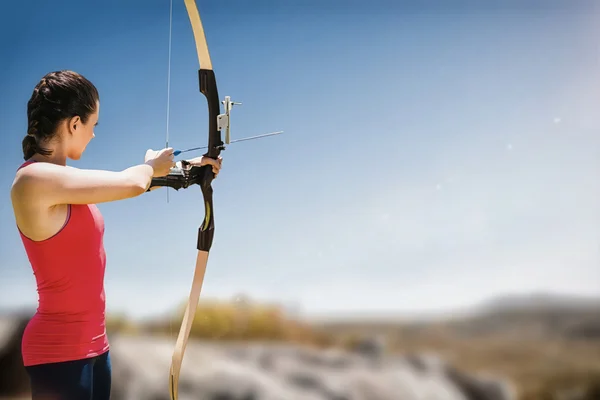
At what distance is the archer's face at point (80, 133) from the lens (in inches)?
36.2

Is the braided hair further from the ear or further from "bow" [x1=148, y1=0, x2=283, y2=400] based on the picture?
"bow" [x1=148, y1=0, x2=283, y2=400]

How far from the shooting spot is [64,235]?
0.87 m

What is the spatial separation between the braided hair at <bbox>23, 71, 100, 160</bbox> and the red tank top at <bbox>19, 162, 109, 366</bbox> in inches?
2.0

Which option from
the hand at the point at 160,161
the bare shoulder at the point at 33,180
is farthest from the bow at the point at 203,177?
the bare shoulder at the point at 33,180

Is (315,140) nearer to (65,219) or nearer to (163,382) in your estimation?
(163,382)

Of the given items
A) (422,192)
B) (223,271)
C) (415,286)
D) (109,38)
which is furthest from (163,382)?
(109,38)

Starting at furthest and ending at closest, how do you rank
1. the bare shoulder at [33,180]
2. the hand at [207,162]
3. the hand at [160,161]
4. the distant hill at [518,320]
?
the distant hill at [518,320] → the hand at [207,162] → the hand at [160,161] → the bare shoulder at [33,180]

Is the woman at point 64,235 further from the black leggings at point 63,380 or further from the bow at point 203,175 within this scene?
the bow at point 203,175

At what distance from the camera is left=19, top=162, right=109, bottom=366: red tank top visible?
34.2 inches

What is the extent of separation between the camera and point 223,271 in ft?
10.4

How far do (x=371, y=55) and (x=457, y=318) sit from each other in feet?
4.84

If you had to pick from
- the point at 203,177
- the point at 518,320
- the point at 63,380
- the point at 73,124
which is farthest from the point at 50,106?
the point at 518,320

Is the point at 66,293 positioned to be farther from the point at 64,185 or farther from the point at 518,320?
the point at 518,320

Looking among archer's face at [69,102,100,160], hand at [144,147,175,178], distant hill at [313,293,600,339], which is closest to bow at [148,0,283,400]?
hand at [144,147,175,178]
